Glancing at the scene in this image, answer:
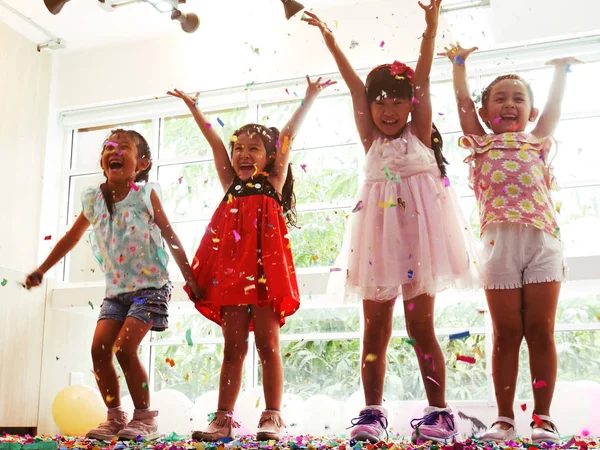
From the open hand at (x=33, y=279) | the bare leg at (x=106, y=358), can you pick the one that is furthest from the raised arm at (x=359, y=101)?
the open hand at (x=33, y=279)

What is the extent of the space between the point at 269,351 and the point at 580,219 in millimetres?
2712

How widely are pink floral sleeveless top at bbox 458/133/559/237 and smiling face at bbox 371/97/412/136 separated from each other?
0.81 feet

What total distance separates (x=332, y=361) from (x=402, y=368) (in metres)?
0.47

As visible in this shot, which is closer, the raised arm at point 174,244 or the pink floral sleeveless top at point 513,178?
the pink floral sleeveless top at point 513,178

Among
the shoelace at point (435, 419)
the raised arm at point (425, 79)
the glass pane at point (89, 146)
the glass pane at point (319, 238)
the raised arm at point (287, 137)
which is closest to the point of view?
the shoelace at point (435, 419)

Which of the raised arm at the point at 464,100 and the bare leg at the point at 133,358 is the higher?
the raised arm at the point at 464,100

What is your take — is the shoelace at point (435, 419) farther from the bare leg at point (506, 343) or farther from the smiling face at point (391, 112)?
the smiling face at point (391, 112)

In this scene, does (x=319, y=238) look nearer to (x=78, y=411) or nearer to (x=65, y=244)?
(x=78, y=411)

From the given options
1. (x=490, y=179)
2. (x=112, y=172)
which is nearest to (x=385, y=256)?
(x=490, y=179)

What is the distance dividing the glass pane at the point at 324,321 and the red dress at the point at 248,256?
6.97ft

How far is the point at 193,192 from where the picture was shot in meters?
5.33

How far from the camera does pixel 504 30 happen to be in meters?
4.48

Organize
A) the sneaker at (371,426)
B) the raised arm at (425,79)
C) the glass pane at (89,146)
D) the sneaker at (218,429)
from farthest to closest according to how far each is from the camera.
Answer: the glass pane at (89,146), the raised arm at (425,79), the sneaker at (218,429), the sneaker at (371,426)

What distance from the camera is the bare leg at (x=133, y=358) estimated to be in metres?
2.66
